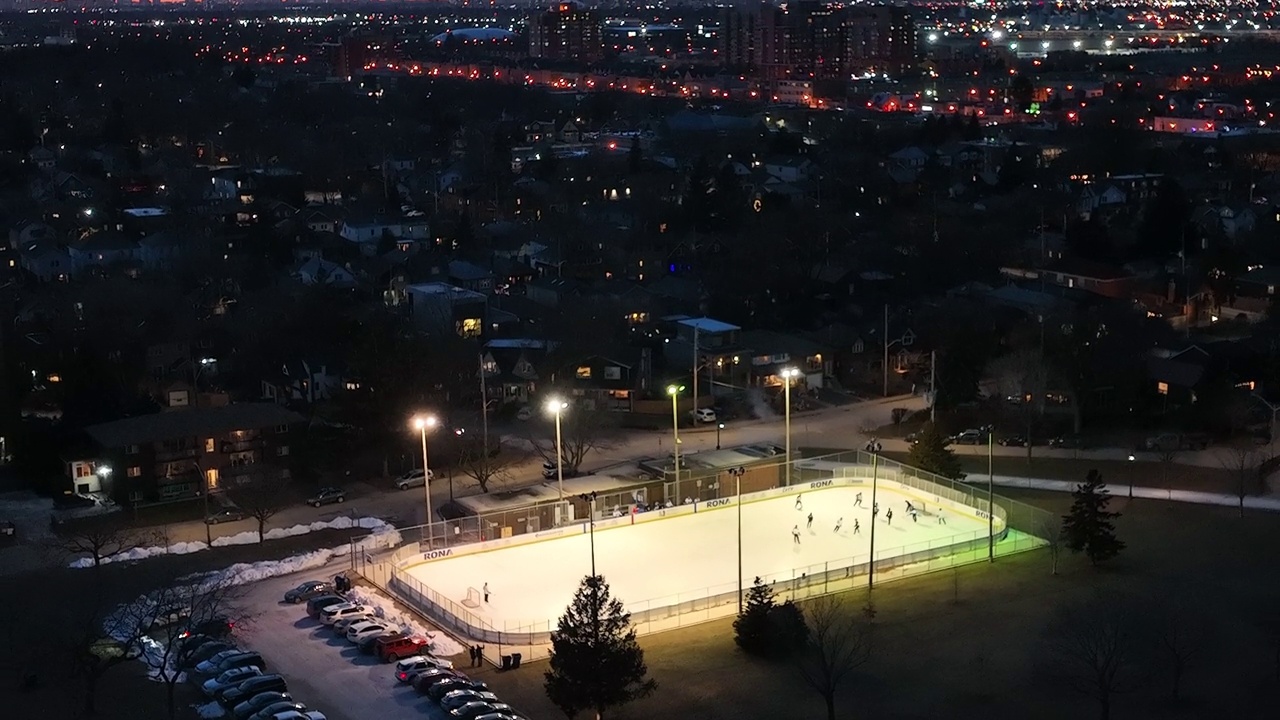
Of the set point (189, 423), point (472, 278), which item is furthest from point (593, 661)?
point (472, 278)

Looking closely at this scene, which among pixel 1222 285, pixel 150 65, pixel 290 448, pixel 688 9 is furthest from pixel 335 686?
pixel 688 9

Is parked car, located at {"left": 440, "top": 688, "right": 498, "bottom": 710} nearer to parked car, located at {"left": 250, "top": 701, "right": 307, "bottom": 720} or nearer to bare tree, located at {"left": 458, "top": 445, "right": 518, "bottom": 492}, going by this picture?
parked car, located at {"left": 250, "top": 701, "right": 307, "bottom": 720}

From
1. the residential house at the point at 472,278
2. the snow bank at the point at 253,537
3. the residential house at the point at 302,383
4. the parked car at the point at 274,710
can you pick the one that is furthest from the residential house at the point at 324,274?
the parked car at the point at 274,710

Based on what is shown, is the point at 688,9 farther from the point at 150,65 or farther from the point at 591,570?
the point at 591,570

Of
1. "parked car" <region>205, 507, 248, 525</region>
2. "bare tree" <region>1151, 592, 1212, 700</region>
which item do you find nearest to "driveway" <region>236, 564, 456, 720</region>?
"parked car" <region>205, 507, 248, 525</region>

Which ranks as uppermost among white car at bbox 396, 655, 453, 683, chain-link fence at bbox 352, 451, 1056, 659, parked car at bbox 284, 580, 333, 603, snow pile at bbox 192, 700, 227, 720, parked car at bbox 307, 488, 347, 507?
snow pile at bbox 192, 700, 227, 720

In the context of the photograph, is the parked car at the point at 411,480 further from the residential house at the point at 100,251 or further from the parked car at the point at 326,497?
the residential house at the point at 100,251
